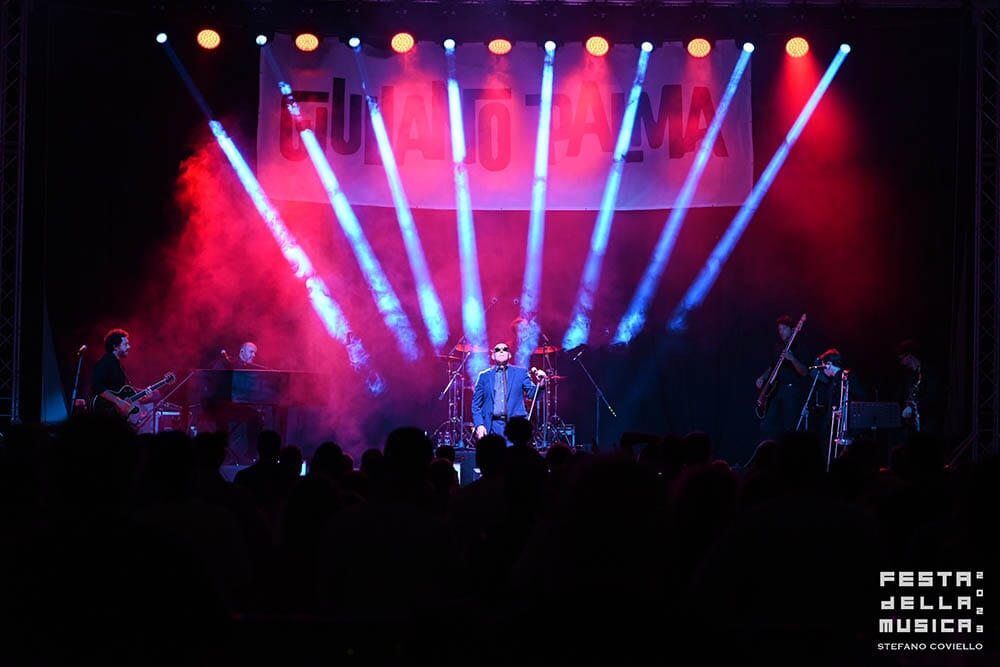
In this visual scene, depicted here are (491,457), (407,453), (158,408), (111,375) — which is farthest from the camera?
(158,408)

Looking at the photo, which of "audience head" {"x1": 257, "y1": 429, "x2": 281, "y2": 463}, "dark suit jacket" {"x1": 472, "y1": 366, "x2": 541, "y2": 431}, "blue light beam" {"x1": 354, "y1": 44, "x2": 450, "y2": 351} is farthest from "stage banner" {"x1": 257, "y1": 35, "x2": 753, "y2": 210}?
"audience head" {"x1": 257, "y1": 429, "x2": 281, "y2": 463}

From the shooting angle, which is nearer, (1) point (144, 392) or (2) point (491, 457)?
(2) point (491, 457)

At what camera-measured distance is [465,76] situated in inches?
511

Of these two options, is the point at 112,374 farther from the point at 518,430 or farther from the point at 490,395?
the point at 518,430

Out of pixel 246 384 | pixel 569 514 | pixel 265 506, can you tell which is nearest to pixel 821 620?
pixel 569 514

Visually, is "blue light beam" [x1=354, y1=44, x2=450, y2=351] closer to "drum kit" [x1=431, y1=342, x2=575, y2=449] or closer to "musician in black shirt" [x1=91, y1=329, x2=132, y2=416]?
"drum kit" [x1=431, y1=342, x2=575, y2=449]

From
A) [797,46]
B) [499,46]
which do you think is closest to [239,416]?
[499,46]

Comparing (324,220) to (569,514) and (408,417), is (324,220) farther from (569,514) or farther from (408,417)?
(569,514)

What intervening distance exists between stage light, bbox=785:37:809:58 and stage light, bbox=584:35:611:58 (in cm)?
223

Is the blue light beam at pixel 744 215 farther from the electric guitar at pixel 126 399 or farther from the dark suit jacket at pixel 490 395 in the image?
the electric guitar at pixel 126 399

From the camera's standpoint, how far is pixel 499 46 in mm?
12750

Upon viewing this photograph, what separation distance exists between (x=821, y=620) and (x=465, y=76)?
1091 cm

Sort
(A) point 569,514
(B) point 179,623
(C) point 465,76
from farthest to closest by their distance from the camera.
A: (C) point 465,76, (A) point 569,514, (B) point 179,623

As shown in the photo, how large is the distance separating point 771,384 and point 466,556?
29.4 feet
